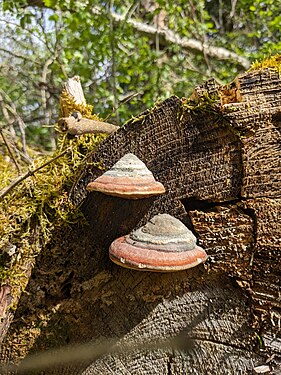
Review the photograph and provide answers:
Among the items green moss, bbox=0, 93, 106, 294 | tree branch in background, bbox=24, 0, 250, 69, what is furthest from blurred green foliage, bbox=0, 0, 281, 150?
green moss, bbox=0, 93, 106, 294

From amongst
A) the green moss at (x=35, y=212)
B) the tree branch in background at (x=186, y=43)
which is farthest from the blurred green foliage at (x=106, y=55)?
the green moss at (x=35, y=212)

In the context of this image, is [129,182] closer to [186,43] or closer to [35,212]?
[35,212]

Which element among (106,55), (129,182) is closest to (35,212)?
(129,182)

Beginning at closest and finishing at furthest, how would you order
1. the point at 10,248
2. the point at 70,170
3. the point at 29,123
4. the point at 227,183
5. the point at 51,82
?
the point at 227,183 → the point at 10,248 → the point at 70,170 → the point at 51,82 → the point at 29,123

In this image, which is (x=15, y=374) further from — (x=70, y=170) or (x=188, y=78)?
(x=188, y=78)

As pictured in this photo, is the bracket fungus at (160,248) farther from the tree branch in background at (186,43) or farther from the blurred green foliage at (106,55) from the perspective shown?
the tree branch in background at (186,43)

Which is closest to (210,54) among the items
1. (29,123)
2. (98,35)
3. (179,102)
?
(98,35)
